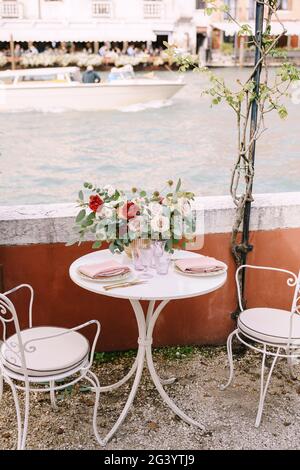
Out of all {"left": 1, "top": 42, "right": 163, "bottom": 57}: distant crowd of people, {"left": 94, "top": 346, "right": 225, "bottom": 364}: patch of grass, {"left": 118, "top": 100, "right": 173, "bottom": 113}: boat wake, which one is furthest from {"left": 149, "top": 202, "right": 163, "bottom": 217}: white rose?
{"left": 1, "top": 42, "right": 163, "bottom": 57}: distant crowd of people

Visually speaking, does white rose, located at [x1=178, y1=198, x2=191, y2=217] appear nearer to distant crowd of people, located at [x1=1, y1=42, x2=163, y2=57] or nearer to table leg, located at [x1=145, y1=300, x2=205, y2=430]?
table leg, located at [x1=145, y1=300, x2=205, y2=430]

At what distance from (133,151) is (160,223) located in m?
16.5

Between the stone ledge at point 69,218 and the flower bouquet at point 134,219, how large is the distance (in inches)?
18.3

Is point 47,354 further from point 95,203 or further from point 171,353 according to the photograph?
point 171,353

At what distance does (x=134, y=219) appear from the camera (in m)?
2.40

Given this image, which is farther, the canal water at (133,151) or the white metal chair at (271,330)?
the canal water at (133,151)

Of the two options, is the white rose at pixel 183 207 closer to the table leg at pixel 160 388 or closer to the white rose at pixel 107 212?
the white rose at pixel 107 212

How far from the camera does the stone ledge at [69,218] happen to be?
2.88 metres

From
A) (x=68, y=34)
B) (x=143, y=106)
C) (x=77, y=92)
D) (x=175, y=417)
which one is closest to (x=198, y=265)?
(x=175, y=417)

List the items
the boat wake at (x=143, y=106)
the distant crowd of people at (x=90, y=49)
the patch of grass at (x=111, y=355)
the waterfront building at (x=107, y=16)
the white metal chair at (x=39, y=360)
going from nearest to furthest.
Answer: the white metal chair at (x=39, y=360) < the patch of grass at (x=111, y=355) < the boat wake at (x=143, y=106) < the distant crowd of people at (x=90, y=49) < the waterfront building at (x=107, y=16)

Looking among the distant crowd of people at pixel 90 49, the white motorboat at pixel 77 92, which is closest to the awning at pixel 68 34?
the distant crowd of people at pixel 90 49

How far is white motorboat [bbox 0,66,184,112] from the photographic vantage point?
18.6 m

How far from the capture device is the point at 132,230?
2.41 m

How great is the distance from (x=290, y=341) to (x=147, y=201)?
82 cm
